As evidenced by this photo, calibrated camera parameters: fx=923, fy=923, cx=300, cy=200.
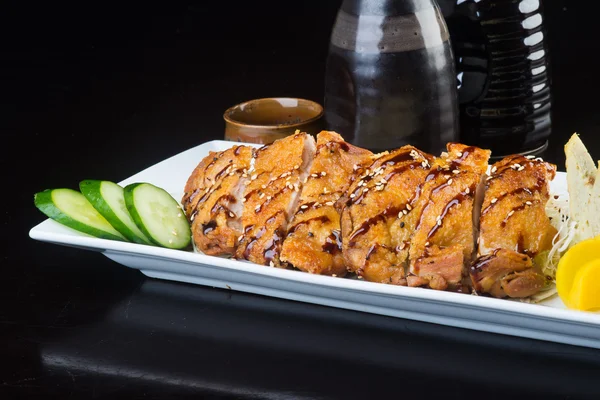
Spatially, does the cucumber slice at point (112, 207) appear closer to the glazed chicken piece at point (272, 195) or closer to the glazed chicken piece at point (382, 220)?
the glazed chicken piece at point (272, 195)

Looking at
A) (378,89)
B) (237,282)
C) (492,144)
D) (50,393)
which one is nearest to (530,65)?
(492,144)

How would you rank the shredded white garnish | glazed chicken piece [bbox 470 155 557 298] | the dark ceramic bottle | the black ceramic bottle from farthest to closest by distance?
the black ceramic bottle, the dark ceramic bottle, the shredded white garnish, glazed chicken piece [bbox 470 155 557 298]

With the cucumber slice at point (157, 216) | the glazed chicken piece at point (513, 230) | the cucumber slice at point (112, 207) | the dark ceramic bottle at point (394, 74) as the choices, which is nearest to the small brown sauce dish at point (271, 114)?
the dark ceramic bottle at point (394, 74)

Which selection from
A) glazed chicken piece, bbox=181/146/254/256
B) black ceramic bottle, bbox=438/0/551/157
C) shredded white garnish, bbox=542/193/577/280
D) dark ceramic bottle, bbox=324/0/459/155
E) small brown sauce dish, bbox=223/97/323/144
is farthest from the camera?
small brown sauce dish, bbox=223/97/323/144

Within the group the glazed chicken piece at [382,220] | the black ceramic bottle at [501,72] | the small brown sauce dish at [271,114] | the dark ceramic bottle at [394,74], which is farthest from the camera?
the small brown sauce dish at [271,114]

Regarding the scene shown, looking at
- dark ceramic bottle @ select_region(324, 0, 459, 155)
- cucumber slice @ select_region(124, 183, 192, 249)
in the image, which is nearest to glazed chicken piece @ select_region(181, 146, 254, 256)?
cucumber slice @ select_region(124, 183, 192, 249)

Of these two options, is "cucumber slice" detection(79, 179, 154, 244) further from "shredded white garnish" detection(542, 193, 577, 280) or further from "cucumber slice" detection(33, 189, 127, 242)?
"shredded white garnish" detection(542, 193, 577, 280)
